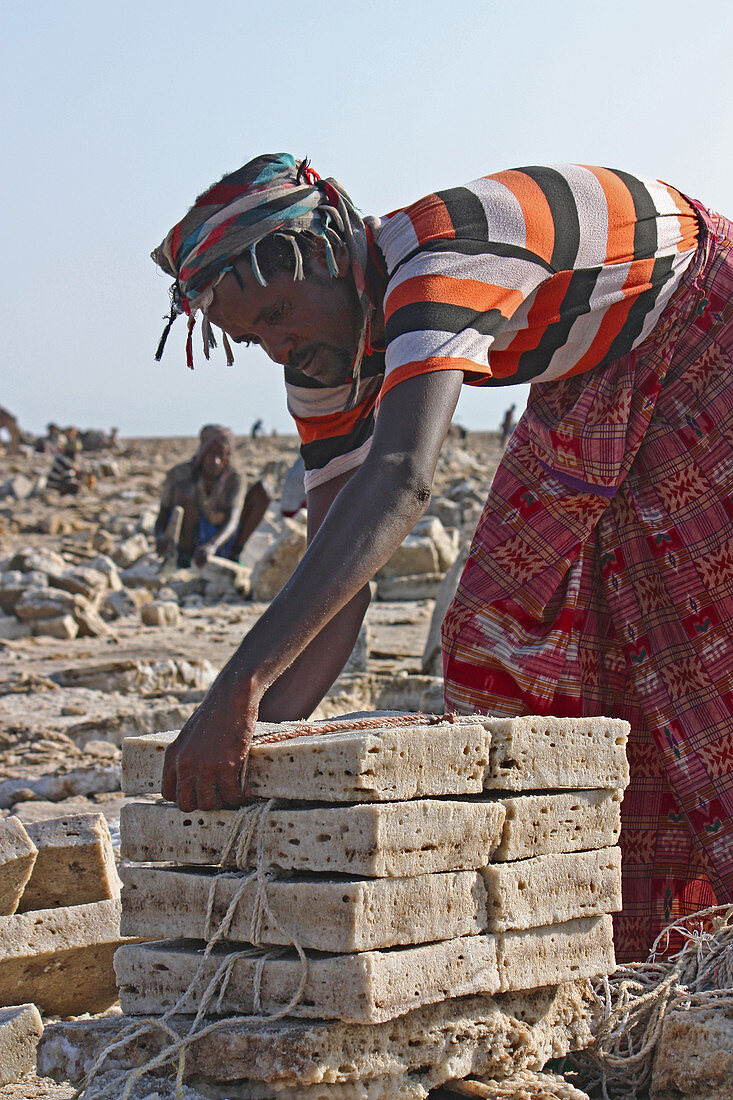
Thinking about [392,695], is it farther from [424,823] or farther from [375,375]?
[424,823]

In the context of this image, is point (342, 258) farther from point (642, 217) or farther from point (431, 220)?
point (642, 217)

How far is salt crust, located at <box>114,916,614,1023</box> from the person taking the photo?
2062mm

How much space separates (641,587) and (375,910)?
1.28m

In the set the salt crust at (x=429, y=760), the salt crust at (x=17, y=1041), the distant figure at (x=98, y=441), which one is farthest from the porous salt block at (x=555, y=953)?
the distant figure at (x=98, y=441)

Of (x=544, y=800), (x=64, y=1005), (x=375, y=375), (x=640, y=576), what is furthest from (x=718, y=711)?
(x=64, y=1005)

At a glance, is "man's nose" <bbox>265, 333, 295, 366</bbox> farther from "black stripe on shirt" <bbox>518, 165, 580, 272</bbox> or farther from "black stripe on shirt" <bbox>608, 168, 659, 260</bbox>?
"black stripe on shirt" <bbox>608, 168, 659, 260</bbox>

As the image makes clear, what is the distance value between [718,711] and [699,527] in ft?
1.51

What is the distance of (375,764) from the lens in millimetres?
2117

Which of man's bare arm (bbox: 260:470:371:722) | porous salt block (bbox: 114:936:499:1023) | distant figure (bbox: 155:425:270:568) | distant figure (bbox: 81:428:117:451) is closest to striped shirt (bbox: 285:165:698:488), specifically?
man's bare arm (bbox: 260:470:371:722)

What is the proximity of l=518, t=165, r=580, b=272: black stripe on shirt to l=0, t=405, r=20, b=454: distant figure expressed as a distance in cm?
4428

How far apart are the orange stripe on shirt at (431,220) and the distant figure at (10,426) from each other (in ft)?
145

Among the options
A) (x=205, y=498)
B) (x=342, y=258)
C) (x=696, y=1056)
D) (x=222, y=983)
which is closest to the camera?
(x=222, y=983)

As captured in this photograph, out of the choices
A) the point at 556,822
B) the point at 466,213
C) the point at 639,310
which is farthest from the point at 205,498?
the point at 556,822

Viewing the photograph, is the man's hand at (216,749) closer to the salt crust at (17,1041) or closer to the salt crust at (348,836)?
the salt crust at (348,836)
